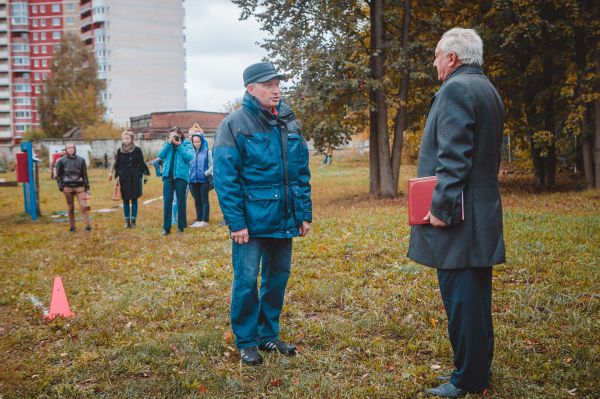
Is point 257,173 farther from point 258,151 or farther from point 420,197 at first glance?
point 420,197

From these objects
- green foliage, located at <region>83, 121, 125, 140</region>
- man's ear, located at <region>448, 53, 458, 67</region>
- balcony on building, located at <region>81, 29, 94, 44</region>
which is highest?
balcony on building, located at <region>81, 29, 94, 44</region>

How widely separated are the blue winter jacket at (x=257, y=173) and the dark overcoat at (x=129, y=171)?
9.80m

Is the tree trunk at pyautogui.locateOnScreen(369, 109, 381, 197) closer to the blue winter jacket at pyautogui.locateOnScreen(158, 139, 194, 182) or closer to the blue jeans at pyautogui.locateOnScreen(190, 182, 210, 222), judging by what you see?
the blue jeans at pyautogui.locateOnScreen(190, 182, 210, 222)

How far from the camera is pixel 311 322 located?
585 centimetres

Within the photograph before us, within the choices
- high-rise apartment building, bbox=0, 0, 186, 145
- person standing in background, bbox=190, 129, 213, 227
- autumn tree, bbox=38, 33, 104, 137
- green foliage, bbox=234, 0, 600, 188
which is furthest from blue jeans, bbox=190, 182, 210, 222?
high-rise apartment building, bbox=0, 0, 186, 145

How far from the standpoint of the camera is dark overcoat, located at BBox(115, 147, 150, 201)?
45.8ft

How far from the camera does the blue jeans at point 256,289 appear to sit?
15.8 ft

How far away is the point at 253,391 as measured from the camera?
14.3ft

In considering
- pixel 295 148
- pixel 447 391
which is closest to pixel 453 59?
pixel 295 148

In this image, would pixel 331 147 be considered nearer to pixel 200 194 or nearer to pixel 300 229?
pixel 200 194

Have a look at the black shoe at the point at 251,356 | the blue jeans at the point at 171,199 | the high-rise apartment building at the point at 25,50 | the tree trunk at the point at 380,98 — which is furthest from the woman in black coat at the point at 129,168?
the high-rise apartment building at the point at 25,50

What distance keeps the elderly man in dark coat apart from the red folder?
0.07m

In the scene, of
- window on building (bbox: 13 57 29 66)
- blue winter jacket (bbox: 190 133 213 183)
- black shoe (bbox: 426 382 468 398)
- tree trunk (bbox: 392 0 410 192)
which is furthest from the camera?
window on building (bbox: 13 57 29 66)

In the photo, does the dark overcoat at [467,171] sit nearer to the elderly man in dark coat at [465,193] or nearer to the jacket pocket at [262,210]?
the elderly man in dark coat at [465,193]
